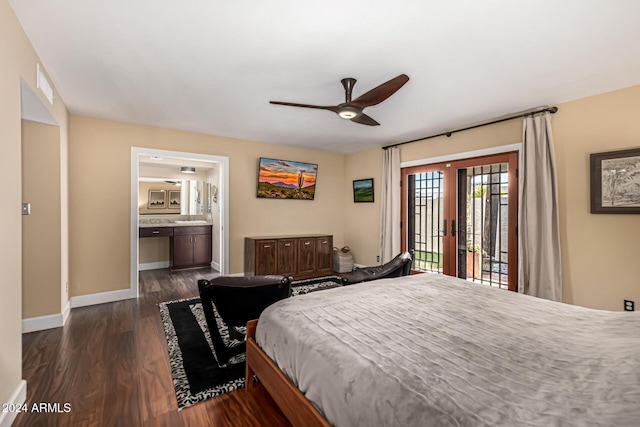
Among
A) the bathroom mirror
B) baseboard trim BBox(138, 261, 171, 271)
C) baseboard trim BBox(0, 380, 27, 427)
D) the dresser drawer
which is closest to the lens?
baseboard trim BBox(0, 380, 27, 427)

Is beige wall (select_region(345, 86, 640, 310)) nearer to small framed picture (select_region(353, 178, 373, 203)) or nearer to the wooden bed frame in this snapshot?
small framed picture (select_region(353, 178, 373, 203))

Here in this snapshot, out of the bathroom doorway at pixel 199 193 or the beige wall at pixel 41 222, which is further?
the bathroom doorway at pixel 199 193

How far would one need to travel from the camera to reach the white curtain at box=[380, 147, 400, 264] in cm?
523

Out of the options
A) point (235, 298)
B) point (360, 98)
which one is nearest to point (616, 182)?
point (360, 98)

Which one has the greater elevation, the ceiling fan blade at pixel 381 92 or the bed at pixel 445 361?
the ceiling fan blade at pixel 381 92

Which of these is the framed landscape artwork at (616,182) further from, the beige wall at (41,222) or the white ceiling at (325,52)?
the beige wall at (41,222)

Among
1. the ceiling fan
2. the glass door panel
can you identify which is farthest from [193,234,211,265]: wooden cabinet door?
the ceiling fan

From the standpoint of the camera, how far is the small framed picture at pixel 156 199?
21.4 feet

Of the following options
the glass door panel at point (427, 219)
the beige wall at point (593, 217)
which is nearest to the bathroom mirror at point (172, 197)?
the glass door panel at point (427, 219)

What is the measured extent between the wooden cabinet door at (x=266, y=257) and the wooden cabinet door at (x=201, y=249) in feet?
6.43

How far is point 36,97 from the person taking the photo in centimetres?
233

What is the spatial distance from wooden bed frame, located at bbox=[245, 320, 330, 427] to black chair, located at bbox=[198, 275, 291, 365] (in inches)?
6.3

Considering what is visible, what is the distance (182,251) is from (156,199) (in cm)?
152

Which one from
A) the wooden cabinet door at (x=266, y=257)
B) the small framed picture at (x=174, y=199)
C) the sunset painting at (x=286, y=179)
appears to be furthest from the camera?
the small framed picture at (x=174, y=199)
